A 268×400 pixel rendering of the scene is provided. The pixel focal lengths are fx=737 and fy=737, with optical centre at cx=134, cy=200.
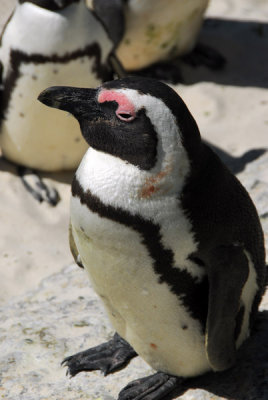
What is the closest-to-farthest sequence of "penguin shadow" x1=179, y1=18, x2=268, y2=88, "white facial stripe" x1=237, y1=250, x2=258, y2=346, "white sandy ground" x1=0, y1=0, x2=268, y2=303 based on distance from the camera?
"white facial stripe" x1=237, y1=250, x2=258, y2=346 < "white sandy ground" x1=0, y1=0, x2=268, y2=303 < "penguin shadow" x1=179, y1=18, x2=268, y2=88

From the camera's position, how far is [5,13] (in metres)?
5.08

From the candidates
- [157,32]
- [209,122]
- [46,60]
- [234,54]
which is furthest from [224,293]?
[234,54]

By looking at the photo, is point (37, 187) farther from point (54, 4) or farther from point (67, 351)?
point (67, 351)

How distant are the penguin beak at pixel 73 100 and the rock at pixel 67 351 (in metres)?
0.87

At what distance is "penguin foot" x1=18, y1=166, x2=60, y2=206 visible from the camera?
3787 millimetres

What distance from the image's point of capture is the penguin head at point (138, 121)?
5.58 feet

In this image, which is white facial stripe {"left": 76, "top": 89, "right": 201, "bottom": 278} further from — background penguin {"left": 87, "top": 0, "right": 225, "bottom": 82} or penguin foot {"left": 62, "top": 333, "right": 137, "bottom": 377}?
background penguin {"left": 87, "top": 0, "right": 225, "bottom": 82}

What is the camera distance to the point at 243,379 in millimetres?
2111

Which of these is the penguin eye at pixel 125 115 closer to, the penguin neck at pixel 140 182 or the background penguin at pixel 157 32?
the penguin neck at pixel 140 182

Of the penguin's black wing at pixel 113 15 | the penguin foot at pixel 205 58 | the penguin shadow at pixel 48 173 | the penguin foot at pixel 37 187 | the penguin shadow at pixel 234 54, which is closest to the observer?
the penguin foot at pixel 37 187

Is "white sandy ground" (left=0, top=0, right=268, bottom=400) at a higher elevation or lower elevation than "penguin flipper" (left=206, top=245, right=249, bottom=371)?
lower

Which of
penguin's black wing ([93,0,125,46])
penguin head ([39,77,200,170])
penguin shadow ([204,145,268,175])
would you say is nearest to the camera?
penguin head ([39,77,200,170])

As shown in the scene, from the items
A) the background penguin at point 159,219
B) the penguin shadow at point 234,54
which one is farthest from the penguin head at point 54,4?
the background penguin at point 159,219

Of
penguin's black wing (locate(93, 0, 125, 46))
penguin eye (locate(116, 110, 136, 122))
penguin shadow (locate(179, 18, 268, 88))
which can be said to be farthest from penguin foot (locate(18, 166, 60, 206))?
penguin eye (locate(116, 110, 136, 122))
